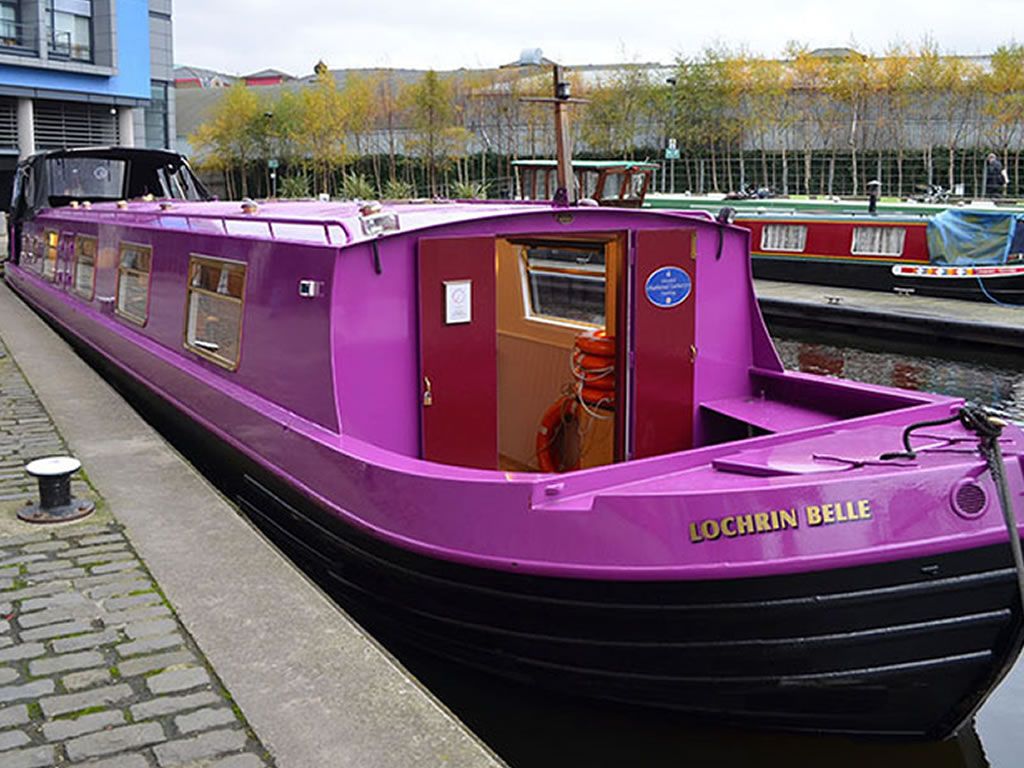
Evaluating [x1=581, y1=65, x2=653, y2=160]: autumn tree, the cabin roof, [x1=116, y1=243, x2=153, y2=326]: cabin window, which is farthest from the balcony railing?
[x1=116, y1=243, x2=153, y2=326]: cabin window

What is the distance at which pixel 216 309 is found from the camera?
7.02 m

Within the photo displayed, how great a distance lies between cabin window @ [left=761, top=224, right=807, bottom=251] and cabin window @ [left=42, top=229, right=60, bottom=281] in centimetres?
1295

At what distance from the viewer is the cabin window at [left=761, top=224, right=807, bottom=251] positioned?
65.5 ft

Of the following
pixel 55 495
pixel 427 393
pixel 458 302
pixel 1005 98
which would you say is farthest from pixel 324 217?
pixel 1005 98

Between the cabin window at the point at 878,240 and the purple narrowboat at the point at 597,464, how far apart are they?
13200 millimetres

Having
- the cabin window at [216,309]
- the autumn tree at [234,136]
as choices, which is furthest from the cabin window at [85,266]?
the autumn tree at [234,136]

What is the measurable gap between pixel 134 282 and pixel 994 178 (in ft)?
84.9

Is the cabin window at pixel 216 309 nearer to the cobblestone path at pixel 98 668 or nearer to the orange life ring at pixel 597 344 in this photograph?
the cobblestone path at pixel 98 668

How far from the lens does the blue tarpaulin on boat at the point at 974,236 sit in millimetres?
17312

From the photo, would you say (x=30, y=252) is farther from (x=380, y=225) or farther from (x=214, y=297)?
(x=380, y=225)

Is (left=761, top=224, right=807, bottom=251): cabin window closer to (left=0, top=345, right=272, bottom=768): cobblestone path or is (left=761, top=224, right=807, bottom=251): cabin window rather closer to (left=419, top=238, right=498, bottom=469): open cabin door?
(left=419, top=238, right=498, bottom=469): open cabin door

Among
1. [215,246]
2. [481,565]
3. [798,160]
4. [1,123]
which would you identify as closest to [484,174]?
[798,160]

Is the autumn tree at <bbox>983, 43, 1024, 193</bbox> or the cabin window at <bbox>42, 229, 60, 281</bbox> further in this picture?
the autumn tree at <bbox>983, 43, 1024, 193</bbox>

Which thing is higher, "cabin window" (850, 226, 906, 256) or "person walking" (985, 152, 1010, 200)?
"person walking" (985, 152, 1010, 200)
